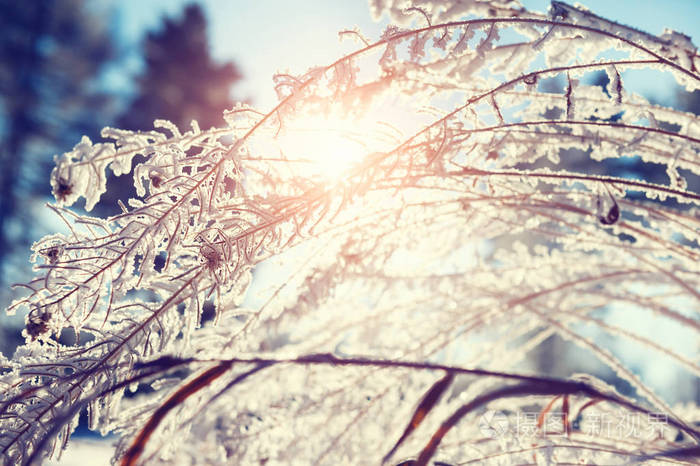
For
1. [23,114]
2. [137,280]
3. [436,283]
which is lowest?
[137,280]

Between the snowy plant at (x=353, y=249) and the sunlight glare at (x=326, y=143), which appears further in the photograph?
the sunlight glare at (x=326, y=143)

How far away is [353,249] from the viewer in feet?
2.21

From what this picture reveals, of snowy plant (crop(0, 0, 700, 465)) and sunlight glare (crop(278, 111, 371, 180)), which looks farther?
sunlight glare (crop(278, 111, 371, 180))

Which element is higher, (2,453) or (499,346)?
(499,346)

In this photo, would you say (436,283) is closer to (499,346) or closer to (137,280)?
(499,346)

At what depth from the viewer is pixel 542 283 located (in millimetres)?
867

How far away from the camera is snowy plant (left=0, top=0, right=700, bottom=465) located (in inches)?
16.7

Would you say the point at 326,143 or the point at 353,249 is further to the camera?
the point at 353,249

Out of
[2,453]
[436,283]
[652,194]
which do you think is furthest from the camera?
[436,283]

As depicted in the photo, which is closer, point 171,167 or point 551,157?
point 171,167

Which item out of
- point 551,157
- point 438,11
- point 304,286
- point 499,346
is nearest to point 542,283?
point 499,346

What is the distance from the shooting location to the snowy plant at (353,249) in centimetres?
42

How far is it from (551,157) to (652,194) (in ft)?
0.45

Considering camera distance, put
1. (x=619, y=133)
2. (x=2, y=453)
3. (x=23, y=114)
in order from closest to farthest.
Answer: (x=2, y=453) → (x=619, y=133) → (x=23, y=114)
